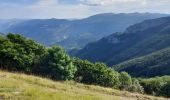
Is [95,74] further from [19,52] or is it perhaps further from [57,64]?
[19,52]

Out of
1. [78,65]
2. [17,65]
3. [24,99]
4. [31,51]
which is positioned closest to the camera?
[24,99]

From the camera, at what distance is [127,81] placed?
171 m

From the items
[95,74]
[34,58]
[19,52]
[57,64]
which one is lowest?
[95,74]

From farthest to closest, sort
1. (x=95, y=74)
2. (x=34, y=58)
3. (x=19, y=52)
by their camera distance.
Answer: (x=95, y=74) → (x=34, y=58) → (x=19, y=52)

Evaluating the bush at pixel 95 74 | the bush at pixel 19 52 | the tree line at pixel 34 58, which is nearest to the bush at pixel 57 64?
the tree line at pixel 34 58

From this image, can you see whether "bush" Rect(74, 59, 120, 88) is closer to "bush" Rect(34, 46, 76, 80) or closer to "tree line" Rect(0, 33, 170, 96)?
"tree line" Rect(0, 33, 170, 96)

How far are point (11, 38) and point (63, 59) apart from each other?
14.1 metres

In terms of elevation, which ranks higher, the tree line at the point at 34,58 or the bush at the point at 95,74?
the tree line at the point at 34,58

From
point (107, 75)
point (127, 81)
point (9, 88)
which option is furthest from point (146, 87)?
point (9, 88)

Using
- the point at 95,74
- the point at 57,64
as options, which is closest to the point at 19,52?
the point at 57,64

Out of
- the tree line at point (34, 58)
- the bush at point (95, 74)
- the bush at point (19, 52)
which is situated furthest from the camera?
the bush at point (95, 74)

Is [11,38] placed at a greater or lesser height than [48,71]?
greater

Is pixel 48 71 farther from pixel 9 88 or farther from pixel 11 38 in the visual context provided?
pixel 9 88

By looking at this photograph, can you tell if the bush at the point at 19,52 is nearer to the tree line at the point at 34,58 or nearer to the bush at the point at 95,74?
the tree line at the point at 34,58
